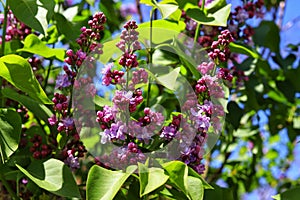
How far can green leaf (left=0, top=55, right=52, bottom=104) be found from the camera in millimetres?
984

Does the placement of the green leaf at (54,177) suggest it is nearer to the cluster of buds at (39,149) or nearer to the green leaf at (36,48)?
the cluster of buds at (39,149)

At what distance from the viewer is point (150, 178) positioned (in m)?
0.90

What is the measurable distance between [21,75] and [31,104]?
193 mm

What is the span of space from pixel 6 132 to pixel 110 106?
207 mm

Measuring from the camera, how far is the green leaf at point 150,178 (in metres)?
0.87

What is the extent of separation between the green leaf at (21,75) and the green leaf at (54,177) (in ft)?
0.41

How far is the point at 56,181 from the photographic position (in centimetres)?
98

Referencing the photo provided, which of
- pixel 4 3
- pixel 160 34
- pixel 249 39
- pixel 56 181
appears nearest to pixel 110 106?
pixel 56 181

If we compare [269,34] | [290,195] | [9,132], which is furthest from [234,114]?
[9,132]

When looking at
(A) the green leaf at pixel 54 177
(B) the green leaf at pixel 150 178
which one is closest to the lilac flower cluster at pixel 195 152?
(B) the green leaf at pixel 150 178

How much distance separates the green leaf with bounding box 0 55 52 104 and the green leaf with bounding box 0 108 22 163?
107 millimetres

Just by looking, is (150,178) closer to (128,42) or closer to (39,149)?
(128,42)

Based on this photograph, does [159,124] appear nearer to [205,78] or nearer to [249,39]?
[205,78]

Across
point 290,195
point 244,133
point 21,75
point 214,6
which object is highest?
point 214,6
